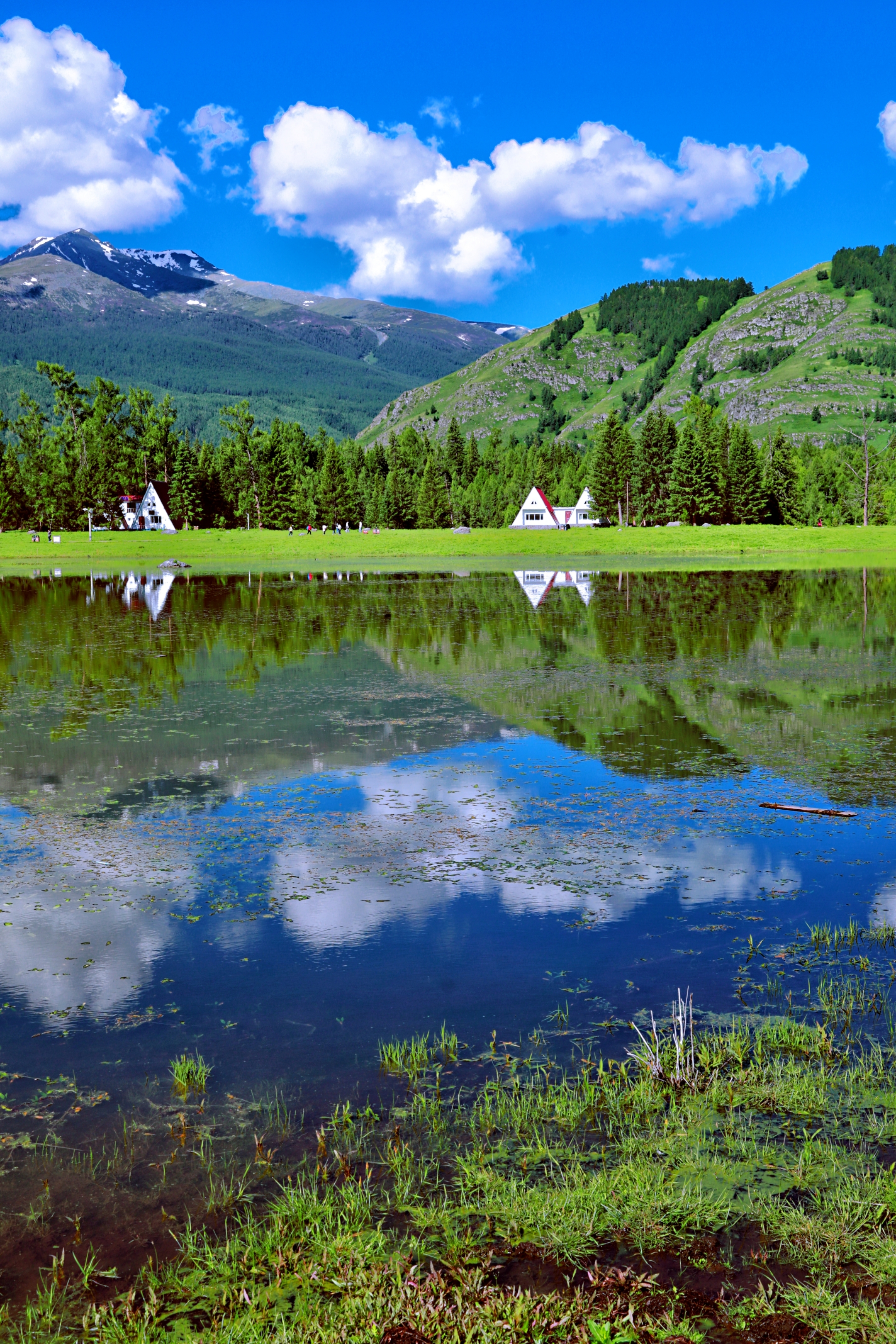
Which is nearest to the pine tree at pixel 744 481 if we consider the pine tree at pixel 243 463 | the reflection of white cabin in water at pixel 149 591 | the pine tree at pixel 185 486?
the pine tree at pixel 243 463

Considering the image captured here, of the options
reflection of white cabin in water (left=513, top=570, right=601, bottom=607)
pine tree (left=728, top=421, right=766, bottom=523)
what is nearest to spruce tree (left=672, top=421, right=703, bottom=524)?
pine tree (left=728, top=421, right=766, bottom=523)

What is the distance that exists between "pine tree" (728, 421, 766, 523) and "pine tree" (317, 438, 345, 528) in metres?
59.5

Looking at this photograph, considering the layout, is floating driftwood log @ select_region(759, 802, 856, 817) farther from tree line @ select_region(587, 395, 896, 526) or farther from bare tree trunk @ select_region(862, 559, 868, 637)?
tree line @ select_region(587, 395, 896, 526)

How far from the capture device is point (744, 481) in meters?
143

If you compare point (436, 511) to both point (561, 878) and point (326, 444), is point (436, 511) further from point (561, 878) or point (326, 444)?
point (561, 878)

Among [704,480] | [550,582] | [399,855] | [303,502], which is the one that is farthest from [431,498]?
[399,855]

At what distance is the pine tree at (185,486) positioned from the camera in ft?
484

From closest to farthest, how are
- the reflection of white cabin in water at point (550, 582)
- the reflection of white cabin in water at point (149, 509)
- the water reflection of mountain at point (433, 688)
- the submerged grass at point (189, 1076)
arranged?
the submerged grass at point (189, 1076), the water reflection of mountain at point (433, 688), the reflection of white cabin in water at point (550, 582), the reflection of white cabin in water at point (149, 509)

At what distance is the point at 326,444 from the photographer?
551 feet

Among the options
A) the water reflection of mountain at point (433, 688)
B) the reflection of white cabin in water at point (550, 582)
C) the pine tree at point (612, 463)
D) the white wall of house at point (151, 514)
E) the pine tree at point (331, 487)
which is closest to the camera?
the water reflection of mountain at point (433, 688)

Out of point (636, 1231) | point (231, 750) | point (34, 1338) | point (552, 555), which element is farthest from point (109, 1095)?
point (552, 555)

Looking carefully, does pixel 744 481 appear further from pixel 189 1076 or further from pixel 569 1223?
pixel 569 1223

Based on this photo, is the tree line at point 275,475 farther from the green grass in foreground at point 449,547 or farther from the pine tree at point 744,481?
the green grass in foreground at point 449,547

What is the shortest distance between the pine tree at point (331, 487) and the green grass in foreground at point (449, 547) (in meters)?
29.3
